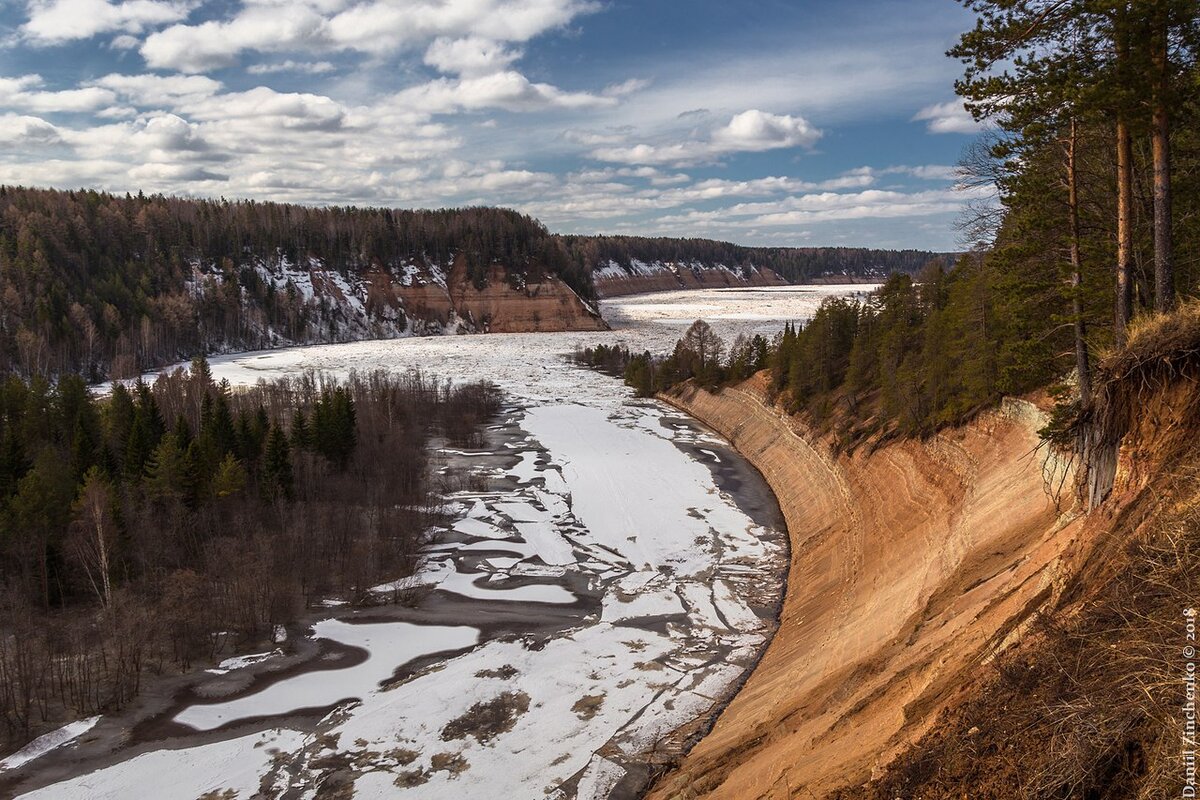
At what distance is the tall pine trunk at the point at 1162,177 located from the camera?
12.3m

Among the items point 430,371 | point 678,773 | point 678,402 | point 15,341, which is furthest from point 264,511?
point 15,341

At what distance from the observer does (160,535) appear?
108 feet

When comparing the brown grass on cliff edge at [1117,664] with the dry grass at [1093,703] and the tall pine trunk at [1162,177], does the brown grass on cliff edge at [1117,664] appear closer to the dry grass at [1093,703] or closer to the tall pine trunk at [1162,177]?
the dry grass at [1093,703]

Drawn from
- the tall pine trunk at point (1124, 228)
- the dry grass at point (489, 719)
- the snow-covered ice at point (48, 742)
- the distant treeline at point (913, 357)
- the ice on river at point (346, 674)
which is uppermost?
the tall pine trunk at point (1124, 228)

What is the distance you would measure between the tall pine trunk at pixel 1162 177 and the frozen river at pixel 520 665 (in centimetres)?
1586

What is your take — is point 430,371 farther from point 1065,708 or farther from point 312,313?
point 1065,708

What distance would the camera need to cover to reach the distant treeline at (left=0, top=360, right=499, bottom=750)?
2478 cm

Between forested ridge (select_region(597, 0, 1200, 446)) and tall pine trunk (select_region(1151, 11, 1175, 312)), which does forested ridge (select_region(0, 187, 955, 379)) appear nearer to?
forested ridge (select_region(597, 0, 1200, 446))

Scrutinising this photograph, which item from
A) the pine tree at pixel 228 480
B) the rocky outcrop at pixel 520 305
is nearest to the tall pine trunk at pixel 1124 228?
the pine tree at pixel 228 480

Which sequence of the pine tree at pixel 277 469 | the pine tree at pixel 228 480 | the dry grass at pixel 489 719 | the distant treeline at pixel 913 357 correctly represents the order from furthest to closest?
the pine tree at pixel 277 469
the pine tree at pixel 228 480
the distant treeline at pixel 913 357
the dry grass at pixel 489 719

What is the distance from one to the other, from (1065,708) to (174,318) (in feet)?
417

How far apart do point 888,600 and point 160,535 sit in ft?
100

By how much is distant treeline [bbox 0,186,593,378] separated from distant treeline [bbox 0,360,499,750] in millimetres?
57701

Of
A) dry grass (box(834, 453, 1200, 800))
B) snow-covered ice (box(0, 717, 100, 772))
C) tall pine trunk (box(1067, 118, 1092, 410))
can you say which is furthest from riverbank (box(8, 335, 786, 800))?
tall pine trunk (box(1067, 118, 1092, 410))
